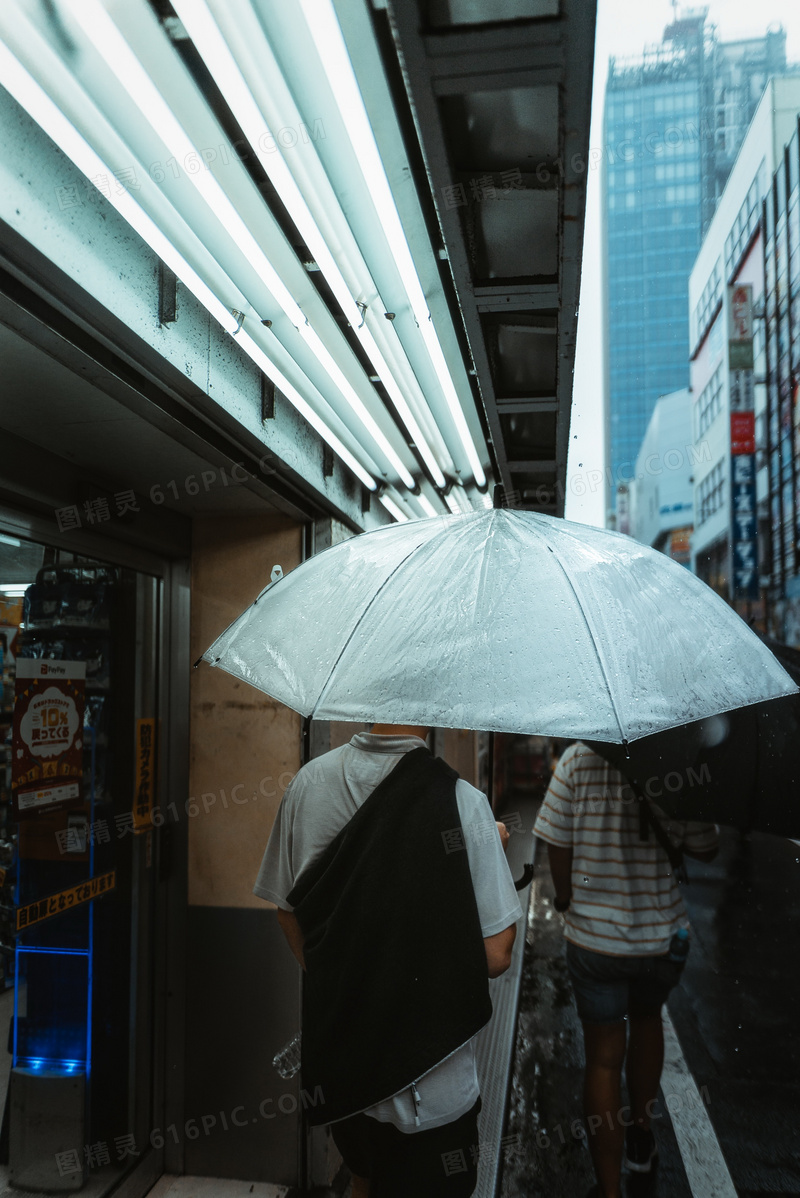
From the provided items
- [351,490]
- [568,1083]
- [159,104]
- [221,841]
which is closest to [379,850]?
[159,104]

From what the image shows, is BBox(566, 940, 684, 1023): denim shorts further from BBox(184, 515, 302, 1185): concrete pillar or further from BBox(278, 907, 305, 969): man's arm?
BBox(278, 907, 305, 969): man's arm

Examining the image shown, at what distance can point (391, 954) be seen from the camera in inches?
71.2

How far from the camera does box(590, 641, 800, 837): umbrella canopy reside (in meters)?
2.80

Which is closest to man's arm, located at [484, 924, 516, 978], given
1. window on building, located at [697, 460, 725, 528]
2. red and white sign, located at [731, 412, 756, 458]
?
red and white sign, located at [731, 412, 756, 458]

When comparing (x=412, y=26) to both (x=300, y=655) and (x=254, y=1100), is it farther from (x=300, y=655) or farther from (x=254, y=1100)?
(x=254, y=1100)

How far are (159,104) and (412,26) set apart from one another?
0.57 metres

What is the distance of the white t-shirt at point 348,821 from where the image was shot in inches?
74.0

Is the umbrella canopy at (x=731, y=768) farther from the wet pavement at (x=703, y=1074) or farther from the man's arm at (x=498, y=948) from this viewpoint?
the wet pavement at (x=703, y=1074)

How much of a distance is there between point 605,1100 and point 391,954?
6.73 ft

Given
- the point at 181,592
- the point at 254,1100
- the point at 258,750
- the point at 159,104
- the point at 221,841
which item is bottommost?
the point at 254,1100

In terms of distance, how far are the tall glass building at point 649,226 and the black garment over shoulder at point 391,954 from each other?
312 feet

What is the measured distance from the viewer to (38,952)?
2930 millimetres

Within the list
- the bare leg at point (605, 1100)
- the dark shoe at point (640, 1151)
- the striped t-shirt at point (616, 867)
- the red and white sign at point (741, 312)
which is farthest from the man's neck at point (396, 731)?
the red and white sign at point (741, 312)

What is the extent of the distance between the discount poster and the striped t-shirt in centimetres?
209
